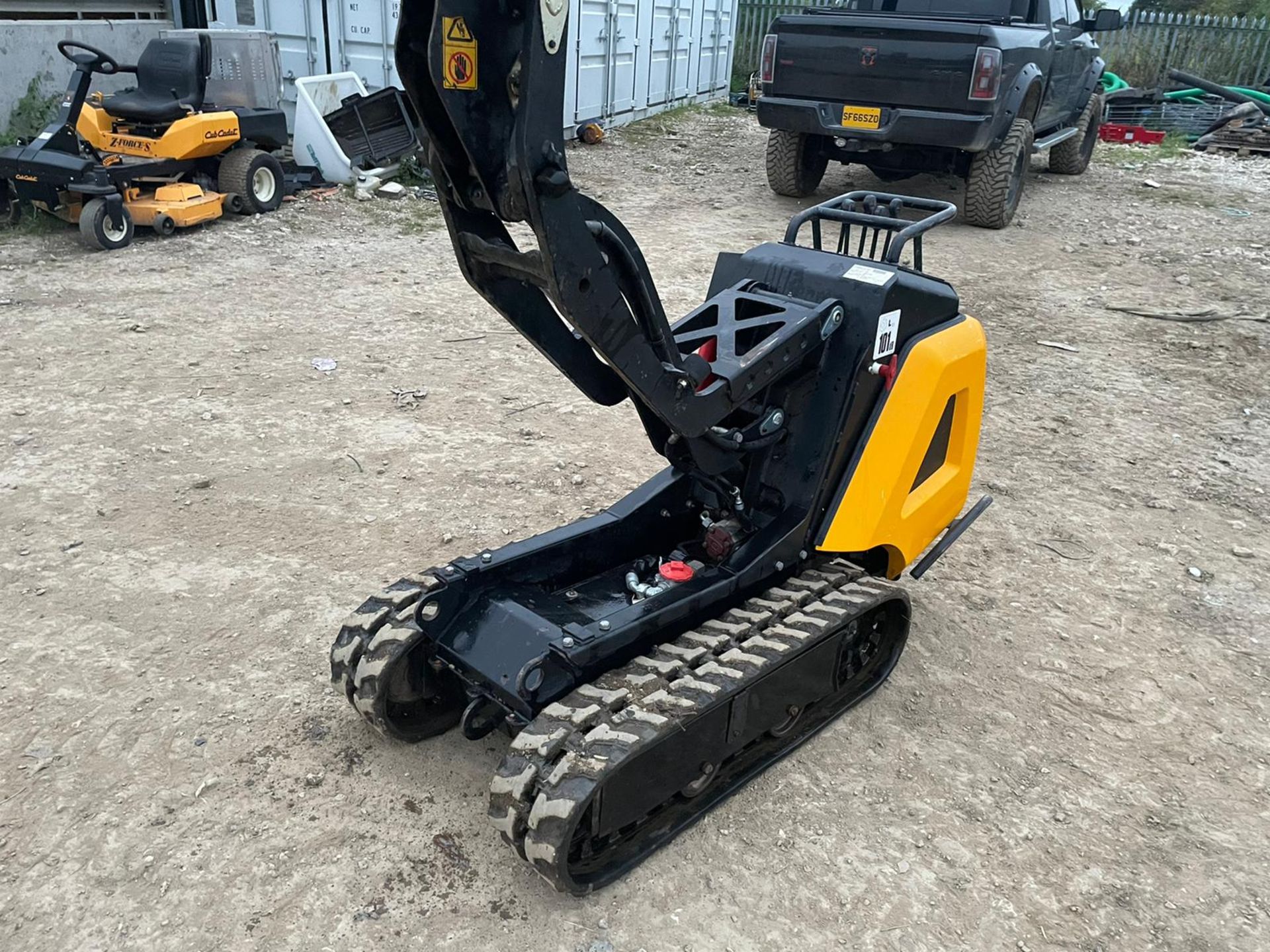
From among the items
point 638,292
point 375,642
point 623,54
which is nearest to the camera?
point 638,292

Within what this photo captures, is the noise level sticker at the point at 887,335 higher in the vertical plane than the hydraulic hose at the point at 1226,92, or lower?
lower

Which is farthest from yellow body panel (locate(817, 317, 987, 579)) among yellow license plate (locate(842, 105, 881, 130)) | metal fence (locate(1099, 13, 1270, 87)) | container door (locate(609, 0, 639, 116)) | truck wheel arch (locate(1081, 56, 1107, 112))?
metal fence (locate(1099, 13, 1270, 87))

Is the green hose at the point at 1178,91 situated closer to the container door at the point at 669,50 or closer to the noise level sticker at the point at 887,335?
the container door at the point at 669,50

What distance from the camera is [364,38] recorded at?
11.8m

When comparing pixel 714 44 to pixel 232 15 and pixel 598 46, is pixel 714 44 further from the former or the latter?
pixel 232 15

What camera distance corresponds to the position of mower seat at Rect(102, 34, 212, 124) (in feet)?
29.3

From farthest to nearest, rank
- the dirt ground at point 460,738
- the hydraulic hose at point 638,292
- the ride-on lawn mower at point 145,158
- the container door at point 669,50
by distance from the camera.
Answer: the container door at point 669,50 < the ride-on lawn mower at point 145,158 < the dirt ground at point 460,738 < the hydraulic hose at point 638,292

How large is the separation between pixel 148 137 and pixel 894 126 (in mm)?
6333

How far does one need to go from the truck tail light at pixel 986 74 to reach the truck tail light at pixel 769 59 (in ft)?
6.07

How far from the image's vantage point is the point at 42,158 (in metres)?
8.23

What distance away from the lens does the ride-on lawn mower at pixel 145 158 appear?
827 cm

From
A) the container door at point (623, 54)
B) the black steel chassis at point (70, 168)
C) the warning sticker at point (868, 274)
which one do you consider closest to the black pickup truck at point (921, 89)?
the container door at point (623, 54)

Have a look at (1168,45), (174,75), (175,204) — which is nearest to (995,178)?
(175,204)

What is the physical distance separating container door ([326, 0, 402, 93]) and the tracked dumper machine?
9.23 meters
